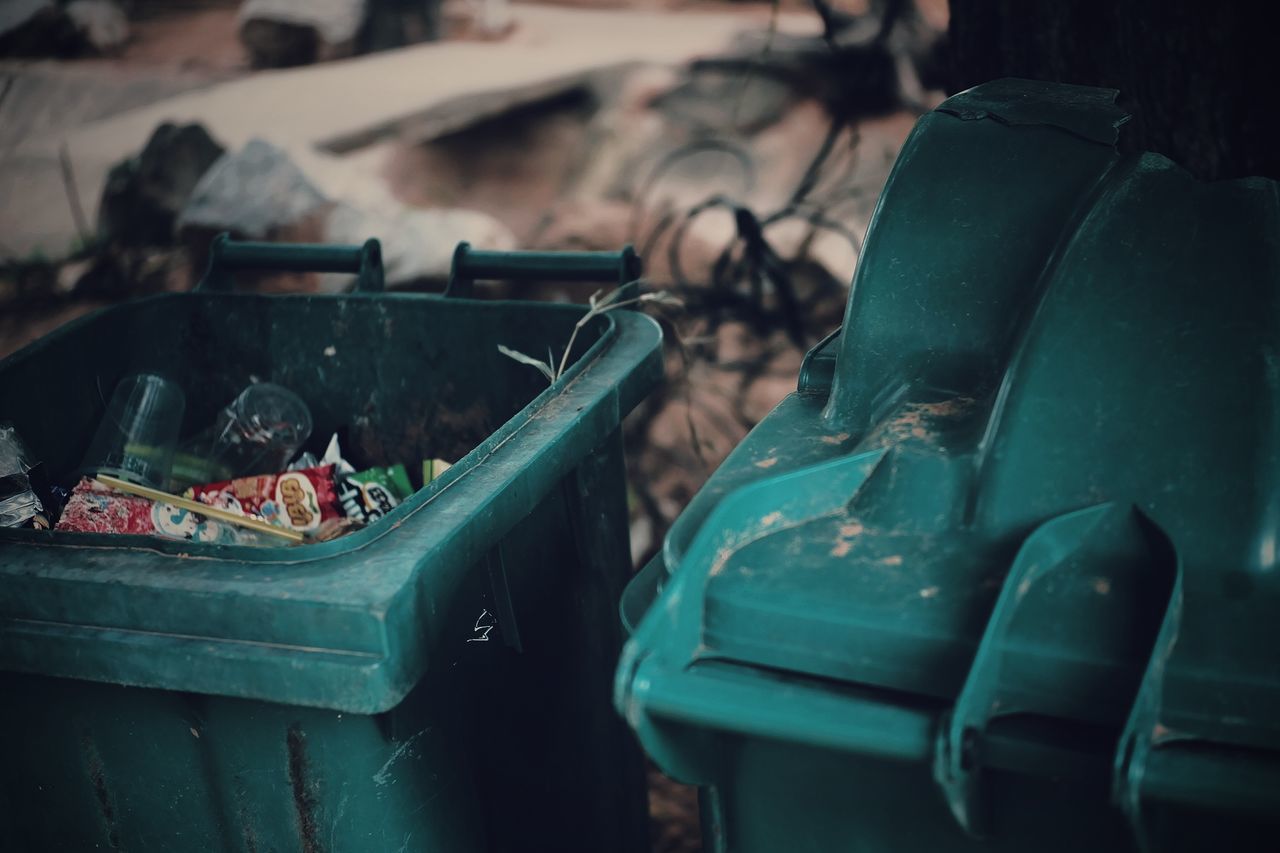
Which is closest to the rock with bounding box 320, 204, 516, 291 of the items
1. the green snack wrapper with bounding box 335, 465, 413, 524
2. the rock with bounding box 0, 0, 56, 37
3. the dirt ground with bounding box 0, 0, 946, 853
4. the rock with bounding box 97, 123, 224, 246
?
the dirt ground with bounding box 0, 0, 946, 853

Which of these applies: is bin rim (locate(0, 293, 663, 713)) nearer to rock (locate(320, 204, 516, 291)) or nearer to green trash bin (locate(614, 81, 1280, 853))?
green trash bin (locate(614, 81, 1280, 853))

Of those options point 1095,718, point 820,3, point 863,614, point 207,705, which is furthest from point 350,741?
point 820,3

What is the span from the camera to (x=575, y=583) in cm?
174

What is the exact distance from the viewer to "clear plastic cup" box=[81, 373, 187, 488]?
77.4 inches

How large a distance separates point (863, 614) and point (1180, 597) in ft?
0.85

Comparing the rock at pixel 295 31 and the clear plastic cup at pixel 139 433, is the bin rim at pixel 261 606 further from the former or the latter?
the rock at pixel 295 31

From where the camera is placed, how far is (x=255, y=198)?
13.7 ft

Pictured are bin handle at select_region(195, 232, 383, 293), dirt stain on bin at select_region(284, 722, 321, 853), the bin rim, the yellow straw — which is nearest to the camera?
the bin rim

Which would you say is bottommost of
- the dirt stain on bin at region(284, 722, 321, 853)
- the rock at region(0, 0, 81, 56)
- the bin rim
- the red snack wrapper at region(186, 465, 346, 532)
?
the dirt stain on bin at region(284, 722, 321, 853)

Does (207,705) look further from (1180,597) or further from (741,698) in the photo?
(1180,597)

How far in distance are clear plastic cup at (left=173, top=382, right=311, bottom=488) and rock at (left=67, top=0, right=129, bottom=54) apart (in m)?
7.68

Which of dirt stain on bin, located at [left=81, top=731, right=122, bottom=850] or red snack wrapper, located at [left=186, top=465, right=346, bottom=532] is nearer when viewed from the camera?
dirt stain on bin, located at [left=81, top=731, right=122, bottom=850]

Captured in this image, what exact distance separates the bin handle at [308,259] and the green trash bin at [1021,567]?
3.34 ft

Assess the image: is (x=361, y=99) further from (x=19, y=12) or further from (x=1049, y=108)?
(x=1049, y=108)
